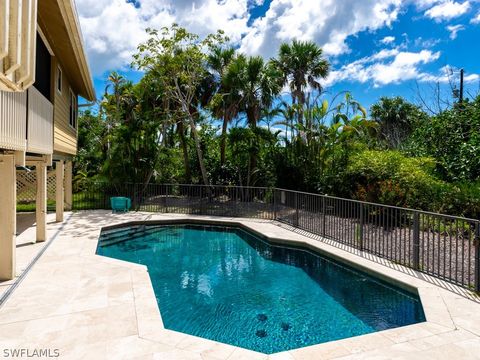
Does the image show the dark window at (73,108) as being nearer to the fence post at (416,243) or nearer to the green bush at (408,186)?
the green bush at (408,186)

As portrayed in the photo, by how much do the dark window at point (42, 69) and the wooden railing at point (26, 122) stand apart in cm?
48

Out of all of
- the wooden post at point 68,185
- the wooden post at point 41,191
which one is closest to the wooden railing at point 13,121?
the wooden post at point 41,191

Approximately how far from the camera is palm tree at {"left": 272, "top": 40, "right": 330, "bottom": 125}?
16.1 metres

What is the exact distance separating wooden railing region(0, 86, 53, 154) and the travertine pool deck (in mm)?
2389

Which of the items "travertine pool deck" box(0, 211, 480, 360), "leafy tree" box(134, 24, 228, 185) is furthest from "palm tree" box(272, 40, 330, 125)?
"travertine pool deck" box(0, 211, 480, 360)

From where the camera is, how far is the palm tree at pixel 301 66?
1611 centimetres

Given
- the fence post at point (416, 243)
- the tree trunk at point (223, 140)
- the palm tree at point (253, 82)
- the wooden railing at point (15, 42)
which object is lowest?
the fence post at point (416, 243)

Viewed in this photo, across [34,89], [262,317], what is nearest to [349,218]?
[262,317]

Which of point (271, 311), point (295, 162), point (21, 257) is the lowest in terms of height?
point (271, 311)

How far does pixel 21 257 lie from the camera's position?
6.89 m

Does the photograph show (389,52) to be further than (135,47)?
Yes

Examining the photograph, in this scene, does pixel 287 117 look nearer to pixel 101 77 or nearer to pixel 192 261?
pixel 192 261

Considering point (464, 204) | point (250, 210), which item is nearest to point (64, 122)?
point (250, 210)

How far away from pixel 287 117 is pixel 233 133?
120 inches
